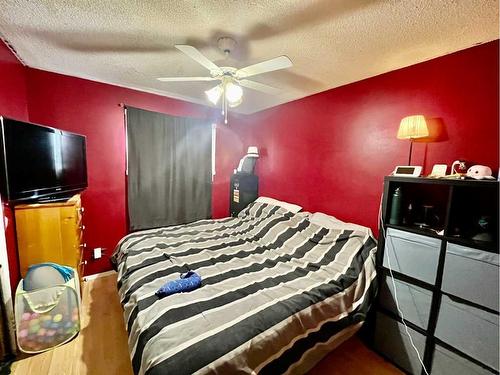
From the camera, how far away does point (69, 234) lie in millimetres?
1923

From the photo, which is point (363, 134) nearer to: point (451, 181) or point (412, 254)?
point (451, 181)

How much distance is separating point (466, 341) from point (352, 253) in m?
0.78

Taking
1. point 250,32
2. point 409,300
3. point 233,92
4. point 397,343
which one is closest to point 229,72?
point 233,92

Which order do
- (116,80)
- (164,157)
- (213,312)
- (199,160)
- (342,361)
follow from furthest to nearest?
(199,160) < (164,157) < (116,80) < (342,361) < (213,312)

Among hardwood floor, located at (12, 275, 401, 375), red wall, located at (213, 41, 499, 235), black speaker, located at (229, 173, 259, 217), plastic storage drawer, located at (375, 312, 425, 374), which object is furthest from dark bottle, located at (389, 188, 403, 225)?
black speaker, located at (229, 173, 259, 217)

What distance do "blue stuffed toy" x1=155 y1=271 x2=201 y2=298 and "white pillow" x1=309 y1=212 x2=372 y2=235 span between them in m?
1.41

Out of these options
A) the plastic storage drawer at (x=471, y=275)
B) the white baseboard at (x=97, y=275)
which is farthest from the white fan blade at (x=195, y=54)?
the white baseboard at (x=97, y=275)

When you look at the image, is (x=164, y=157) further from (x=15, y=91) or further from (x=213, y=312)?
(x=213, y=312)

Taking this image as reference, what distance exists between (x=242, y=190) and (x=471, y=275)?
261 cm

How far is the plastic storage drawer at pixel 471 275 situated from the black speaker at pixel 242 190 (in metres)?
2.45

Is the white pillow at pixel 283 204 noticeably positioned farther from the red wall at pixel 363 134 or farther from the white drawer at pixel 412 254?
the white drawer at pixel 412 254

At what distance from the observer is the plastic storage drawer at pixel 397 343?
1543 mm

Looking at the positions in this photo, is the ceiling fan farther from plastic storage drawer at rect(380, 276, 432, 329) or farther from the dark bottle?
plastic storage drawer at rect(380, 276, 432, 329)

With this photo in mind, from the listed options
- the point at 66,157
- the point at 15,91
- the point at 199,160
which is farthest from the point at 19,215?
the point at 199,160
